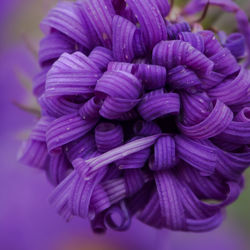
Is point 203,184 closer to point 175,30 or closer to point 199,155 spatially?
point 199,155

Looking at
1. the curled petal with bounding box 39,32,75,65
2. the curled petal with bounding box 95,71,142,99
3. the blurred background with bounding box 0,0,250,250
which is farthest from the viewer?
the blurred background with bounding box 0,0,250,250

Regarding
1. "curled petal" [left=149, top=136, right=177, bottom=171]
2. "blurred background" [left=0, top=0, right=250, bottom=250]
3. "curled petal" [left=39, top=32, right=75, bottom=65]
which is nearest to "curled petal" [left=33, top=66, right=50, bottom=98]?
"curled petal" [left=39, top=32, right=75, bottom=65]

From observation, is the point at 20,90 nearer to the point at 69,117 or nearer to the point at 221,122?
the point at 69,117

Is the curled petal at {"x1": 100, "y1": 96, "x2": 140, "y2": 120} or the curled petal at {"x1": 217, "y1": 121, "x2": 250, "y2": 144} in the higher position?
the curled petal at {"x1": 100, "y1": 96, "x2": 140, "y2": 120}

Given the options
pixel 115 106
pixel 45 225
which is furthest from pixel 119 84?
pixel 45 225

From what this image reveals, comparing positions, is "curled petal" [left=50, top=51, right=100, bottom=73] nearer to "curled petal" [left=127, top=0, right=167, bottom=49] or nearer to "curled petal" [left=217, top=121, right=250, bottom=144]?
"curled petal" [left=127, top=0, right=167, bottom=49]

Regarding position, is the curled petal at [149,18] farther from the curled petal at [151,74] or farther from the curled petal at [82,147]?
the curled petal at [82,147]

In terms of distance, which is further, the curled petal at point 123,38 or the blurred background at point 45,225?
the blurred background at point 45,225

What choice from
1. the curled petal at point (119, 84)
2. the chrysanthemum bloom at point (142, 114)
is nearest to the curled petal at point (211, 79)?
the chrysanthemum bloom at point (142, 114)

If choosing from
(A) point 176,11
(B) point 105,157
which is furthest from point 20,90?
(B) point 105,157
